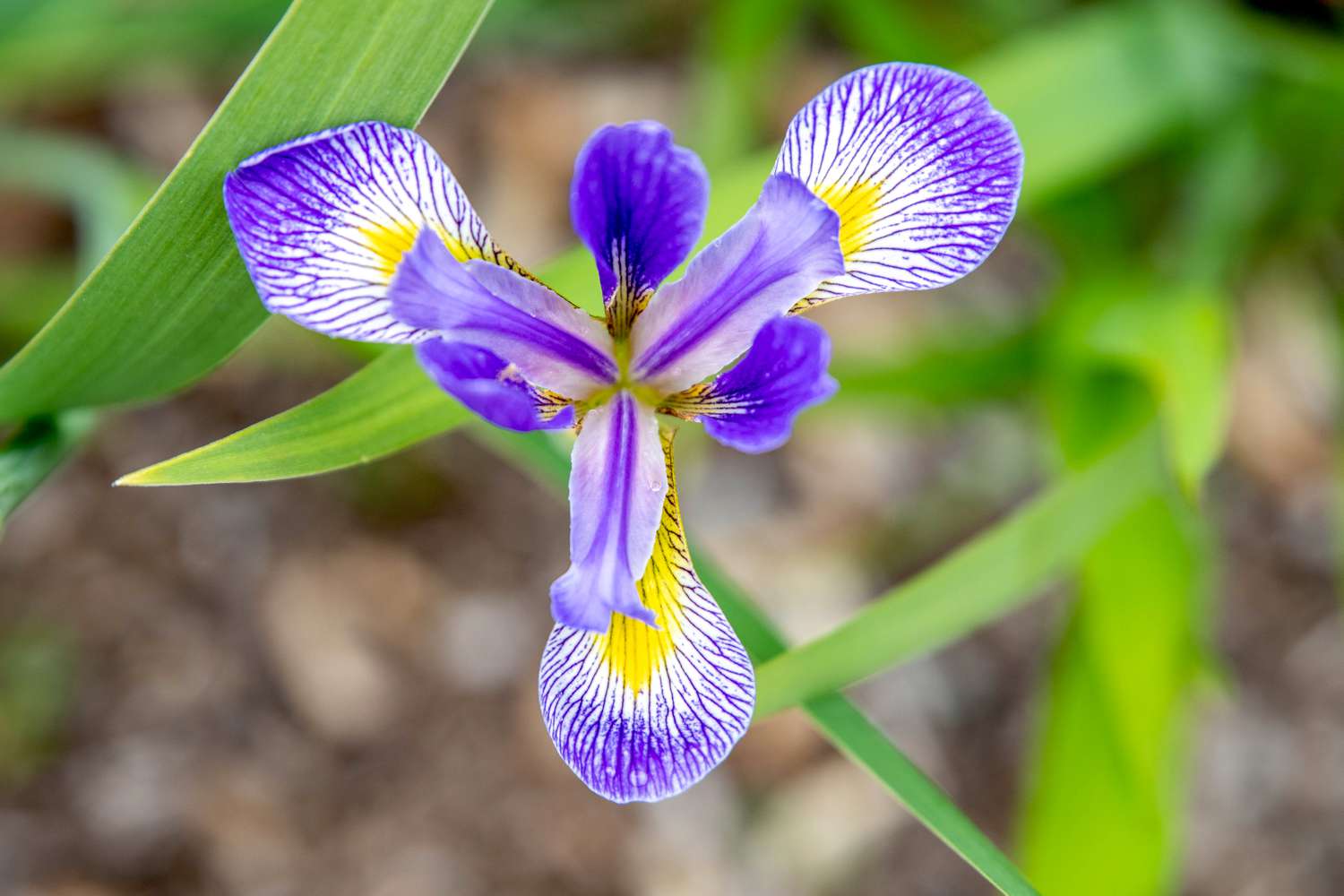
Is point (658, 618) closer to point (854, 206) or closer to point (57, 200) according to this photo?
point (854, 206)

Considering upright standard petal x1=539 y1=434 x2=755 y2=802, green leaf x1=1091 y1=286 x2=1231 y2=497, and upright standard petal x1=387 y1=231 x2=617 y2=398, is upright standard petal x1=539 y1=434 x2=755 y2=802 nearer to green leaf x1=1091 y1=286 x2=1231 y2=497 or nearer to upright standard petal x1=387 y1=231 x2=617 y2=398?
upright standard petal x1=387 y1=231 x2=617 y2=398

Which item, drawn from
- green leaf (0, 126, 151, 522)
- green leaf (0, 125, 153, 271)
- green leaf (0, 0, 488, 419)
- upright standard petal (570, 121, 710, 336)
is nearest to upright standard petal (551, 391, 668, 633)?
upright standard petal (570, 121, 710, 336)

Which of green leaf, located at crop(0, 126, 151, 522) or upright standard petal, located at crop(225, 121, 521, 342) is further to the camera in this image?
green leaf, located at crop(0, 126, 151, 522)

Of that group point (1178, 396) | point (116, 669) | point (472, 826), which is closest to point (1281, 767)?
point (1178, 396)

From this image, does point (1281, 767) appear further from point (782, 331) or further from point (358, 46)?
point (358, 46)

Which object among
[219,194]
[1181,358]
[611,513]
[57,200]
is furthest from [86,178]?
[1181,358]

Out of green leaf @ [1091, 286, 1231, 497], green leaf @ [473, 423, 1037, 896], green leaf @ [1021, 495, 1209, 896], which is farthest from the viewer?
green leaf @ [1021, 495, 1209, 896]

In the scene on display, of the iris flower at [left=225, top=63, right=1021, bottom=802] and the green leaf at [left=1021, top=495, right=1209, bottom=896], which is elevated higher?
the iris flower at [left=225, top=63, right=1021, bottom=802]
